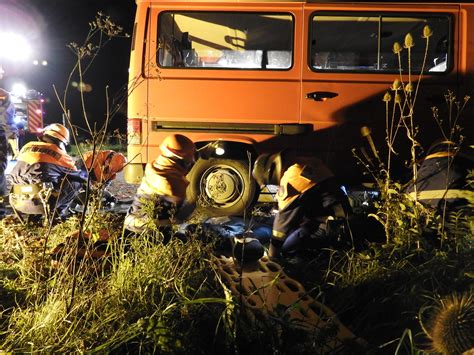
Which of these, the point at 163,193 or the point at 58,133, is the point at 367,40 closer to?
the point at 163,193

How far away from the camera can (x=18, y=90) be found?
49.8ft

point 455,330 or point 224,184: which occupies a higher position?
point 224,184

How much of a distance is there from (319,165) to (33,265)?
7.07 ft

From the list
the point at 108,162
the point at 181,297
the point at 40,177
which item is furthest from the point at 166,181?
the point at 40,177

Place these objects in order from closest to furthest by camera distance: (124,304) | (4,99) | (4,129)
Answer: (124,304) < (4,129) < (4,99)

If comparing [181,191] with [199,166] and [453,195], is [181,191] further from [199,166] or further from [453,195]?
[453,195]

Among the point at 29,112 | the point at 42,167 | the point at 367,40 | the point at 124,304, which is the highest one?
the point at 29,112

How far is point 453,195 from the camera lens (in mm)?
3186

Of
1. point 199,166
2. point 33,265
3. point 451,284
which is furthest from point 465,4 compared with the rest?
point 33,265

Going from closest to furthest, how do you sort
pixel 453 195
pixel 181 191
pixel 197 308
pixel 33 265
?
pixel 197 308 → pixel 33 265 → pixel 453 195 → pixel 181 191

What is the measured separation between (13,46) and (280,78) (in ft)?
38.8

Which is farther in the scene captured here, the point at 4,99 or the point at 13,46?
the point at 13,46

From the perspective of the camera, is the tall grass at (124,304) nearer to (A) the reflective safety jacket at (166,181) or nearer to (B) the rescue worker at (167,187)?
(B) the rescue worker at (167,187)

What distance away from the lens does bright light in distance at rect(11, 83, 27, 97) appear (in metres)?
14.6
